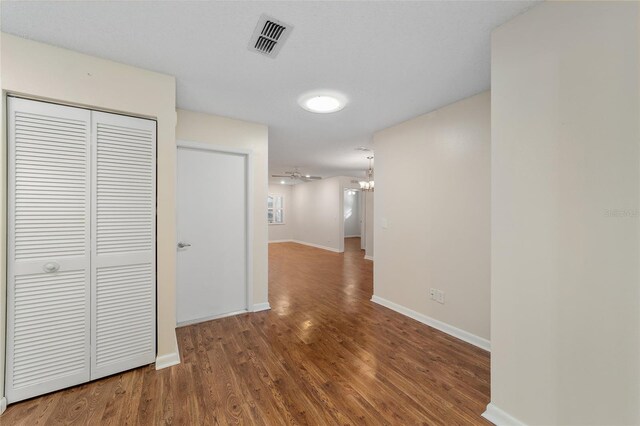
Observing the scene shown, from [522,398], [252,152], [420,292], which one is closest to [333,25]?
[252,152]

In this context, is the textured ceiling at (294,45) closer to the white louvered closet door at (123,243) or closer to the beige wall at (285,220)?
the white louvered closet door at (123,243)

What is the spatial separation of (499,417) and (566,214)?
4.27 ft

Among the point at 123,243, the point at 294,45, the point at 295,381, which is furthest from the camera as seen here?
the point at 123,243

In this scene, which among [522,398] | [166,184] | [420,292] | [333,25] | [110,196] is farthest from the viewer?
[420,292]

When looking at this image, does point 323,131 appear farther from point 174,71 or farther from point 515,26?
point 515,26

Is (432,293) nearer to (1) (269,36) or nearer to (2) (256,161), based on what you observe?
(2) (256,161)

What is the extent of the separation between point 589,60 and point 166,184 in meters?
2.88

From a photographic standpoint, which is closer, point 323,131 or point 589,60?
point 589,60

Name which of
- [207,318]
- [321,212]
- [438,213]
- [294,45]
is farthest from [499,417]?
[321,212]

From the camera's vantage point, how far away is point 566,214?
133 centimetres

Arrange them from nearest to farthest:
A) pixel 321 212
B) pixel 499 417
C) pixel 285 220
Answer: pixel 499 417, pixel 321 212, pixel 285 220

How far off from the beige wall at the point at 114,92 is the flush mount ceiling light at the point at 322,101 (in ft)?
4.04

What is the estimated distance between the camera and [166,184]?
2.23 metres

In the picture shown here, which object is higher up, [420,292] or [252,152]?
[252,152]
